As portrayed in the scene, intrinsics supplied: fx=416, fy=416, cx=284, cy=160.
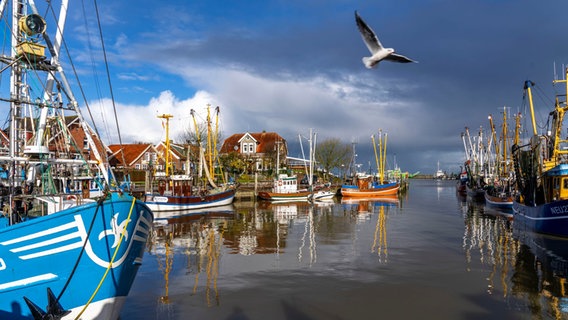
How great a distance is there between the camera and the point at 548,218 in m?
20.4

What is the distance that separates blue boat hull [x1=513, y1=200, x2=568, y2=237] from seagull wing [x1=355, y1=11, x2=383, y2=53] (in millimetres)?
16997

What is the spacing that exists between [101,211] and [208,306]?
390 centimetres

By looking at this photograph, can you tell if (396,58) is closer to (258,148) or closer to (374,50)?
(374,50)

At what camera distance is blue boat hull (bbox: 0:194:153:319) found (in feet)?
26.3

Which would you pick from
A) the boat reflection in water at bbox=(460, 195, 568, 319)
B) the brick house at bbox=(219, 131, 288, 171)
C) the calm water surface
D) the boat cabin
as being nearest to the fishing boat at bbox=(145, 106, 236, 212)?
the calm water surface

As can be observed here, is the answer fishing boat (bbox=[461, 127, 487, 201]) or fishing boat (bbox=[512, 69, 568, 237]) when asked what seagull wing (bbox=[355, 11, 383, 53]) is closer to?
fishing boat (bbox=[512, 69, 568, 237])

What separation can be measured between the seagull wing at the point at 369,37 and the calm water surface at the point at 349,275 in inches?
253

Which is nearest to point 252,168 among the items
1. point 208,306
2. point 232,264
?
point 232,264

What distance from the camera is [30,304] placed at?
7.85 metres

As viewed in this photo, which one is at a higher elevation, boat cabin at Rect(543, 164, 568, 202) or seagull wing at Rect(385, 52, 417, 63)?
seagull wing at Rect(385, 52, 417, 63)

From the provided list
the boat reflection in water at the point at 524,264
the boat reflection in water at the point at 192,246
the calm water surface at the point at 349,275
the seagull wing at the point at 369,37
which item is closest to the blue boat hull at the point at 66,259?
the calm water surface at the point at 349,275

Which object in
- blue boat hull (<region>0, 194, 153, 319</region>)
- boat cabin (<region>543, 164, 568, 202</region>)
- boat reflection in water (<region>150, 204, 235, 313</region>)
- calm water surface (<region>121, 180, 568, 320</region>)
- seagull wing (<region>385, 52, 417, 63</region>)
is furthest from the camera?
boat cabin (<region>543, 164, 568, 202</region>)

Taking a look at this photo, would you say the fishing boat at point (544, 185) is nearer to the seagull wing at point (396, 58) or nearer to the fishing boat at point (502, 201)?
the fishing boat at point (502, 201)

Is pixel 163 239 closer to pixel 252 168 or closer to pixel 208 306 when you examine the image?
pixel 208 306
